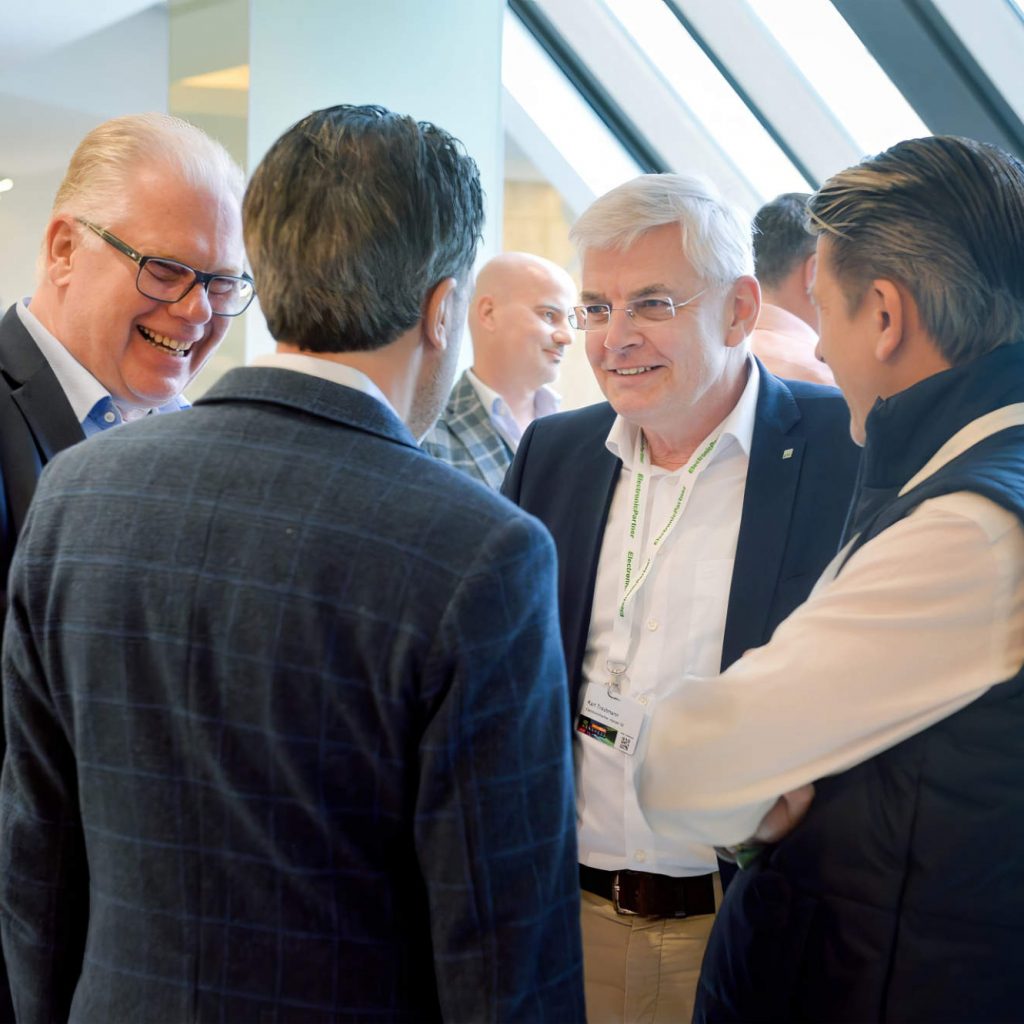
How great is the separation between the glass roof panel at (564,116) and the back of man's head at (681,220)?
15.5ft

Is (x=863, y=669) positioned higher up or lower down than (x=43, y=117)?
lower down

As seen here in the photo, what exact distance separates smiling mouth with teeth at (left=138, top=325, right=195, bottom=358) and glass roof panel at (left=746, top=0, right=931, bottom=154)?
11.4ft

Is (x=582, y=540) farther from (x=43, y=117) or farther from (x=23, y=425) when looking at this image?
(x=43, y=117)

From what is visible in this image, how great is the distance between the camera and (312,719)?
116cm

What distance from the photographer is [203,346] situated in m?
2.23

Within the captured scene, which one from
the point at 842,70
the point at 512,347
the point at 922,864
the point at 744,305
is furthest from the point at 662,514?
the point at 842,70

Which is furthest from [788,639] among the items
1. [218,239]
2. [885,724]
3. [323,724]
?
[218,239]

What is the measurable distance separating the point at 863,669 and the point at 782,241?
2.71m

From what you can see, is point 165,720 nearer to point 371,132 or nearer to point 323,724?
point 323,724

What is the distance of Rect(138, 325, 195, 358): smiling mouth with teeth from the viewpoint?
213cm

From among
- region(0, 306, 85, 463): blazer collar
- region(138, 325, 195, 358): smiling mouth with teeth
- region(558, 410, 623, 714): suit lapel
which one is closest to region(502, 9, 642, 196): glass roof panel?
region(558, 410, 623, 714): suit lapel

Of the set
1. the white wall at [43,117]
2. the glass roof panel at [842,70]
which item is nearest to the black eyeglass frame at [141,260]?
the glass roof panel at [842,70]

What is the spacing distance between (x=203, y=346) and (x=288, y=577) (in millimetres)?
1200

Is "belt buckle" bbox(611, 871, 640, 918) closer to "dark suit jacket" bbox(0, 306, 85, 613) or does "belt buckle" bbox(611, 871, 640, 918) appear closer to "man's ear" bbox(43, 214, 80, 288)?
"dark suit jacket" bbox(0, 306, 85, 613)
